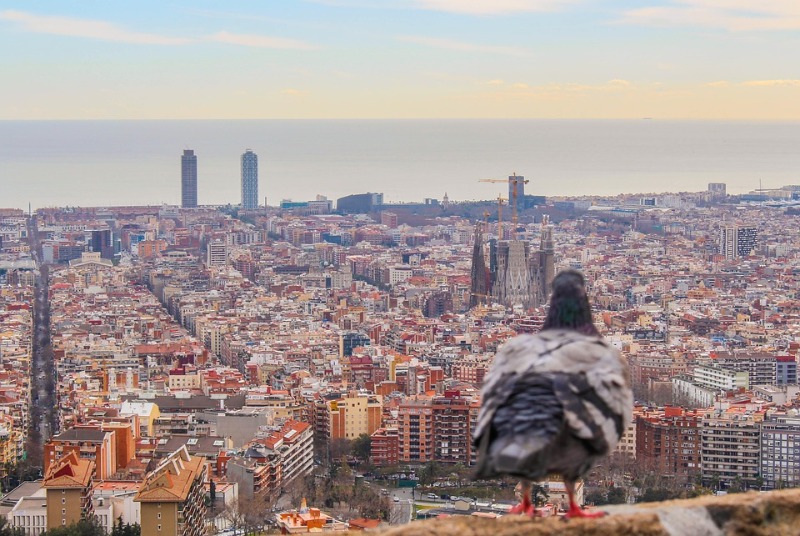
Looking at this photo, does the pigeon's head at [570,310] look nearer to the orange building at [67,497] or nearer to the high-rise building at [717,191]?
the orange building at [67,497]

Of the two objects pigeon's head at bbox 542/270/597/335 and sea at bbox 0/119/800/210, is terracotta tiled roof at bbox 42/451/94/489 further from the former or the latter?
sea at bbox 0/119/800/210

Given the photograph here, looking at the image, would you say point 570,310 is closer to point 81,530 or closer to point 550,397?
point 550,397

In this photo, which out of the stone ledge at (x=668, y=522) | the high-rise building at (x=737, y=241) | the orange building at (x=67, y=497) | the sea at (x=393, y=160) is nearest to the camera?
the stone ledge at (x=668, y=522)

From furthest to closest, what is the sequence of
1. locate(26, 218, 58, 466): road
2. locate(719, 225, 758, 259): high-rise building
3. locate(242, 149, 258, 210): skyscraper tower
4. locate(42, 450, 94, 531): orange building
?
locate(242, 149, 258, 210): skyscraper tower < locate(719, 225, 758, 259): high-rise building < locate(26, 218, 58, 466): road < locate(42, 450, 94, 531): orange building

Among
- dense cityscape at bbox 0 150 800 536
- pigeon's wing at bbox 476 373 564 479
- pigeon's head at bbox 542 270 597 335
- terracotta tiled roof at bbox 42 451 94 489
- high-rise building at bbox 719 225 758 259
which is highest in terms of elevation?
pigeon's head at bbox 542 270 597 335

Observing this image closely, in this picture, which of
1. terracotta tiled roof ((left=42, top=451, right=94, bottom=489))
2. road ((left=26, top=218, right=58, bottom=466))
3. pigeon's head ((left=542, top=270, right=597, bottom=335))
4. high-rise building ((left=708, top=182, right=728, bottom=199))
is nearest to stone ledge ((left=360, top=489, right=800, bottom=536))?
pigeon's head ((left=542, top=270, right=597, bottom=335))

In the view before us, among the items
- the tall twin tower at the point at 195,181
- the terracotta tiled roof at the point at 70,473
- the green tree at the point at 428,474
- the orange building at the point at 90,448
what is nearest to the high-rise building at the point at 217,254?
the tall twin tower at the point at 195,181
